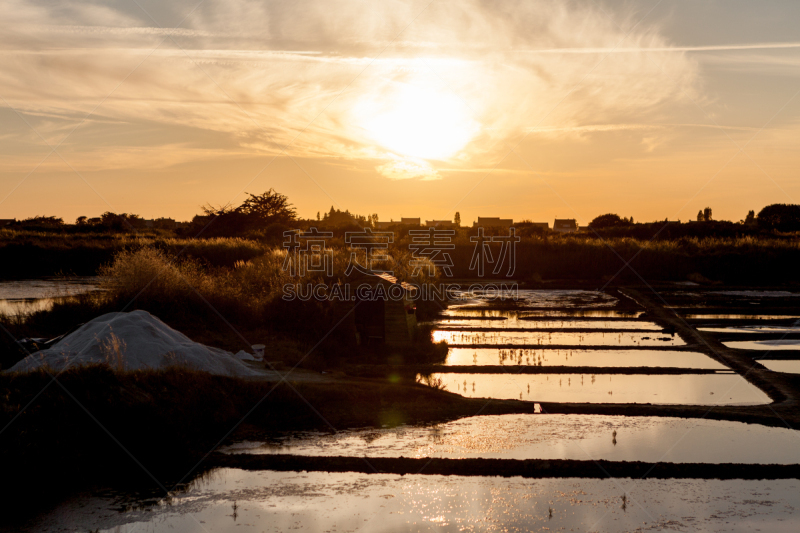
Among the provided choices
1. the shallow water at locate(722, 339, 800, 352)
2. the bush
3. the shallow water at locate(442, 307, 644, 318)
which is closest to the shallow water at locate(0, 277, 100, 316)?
the shallow water at locate(442, 307, 644, 318)

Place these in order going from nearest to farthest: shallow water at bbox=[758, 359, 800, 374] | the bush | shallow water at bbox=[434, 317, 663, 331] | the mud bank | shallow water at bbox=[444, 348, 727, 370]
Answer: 1. the mud bank
2. shallow water at bbox=[758, 359, 800, 374]
3. shallow water at bbox=[444, 348, 727, 370]
4. shallow water at bbox=[434, 317, 663, 331]
5. the bush

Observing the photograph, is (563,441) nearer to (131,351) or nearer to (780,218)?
(131,351)

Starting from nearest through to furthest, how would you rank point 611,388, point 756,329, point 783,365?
point 611,388, point 783,365, point 756,329

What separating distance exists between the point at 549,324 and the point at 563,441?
10903mm

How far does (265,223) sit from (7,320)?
1258 inches

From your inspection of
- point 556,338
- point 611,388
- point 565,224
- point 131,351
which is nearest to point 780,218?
point 565,224

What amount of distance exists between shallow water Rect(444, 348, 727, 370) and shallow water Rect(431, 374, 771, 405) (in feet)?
3.22

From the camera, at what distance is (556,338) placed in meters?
15.5

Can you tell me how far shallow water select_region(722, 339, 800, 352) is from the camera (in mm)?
14047

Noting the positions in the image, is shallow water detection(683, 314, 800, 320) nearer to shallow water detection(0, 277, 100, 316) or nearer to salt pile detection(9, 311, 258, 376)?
salt pile detection(9, 311, 258, 376)

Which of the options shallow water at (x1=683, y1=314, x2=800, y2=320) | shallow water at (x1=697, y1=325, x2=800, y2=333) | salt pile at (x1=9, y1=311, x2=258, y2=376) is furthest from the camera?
shallow water at (x1=683, y1=314, x2=800, y2=320)

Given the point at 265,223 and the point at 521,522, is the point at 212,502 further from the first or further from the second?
the point at 265,223

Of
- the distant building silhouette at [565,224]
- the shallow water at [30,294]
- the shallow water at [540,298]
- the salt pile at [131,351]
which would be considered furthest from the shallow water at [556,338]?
the distant building silhouette at [565,224]

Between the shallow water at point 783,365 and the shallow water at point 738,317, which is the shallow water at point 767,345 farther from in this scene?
the shallow water at point 738,317
